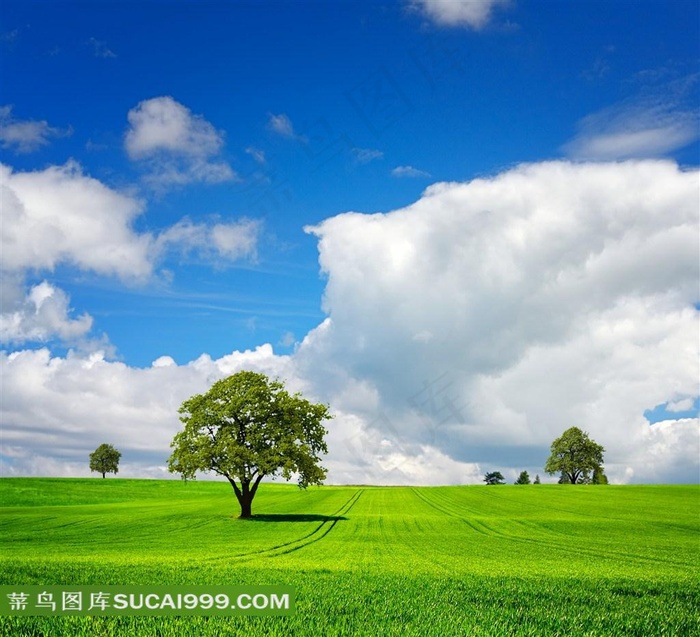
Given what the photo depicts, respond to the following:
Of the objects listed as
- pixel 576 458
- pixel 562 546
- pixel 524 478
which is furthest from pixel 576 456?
pixel 562 546

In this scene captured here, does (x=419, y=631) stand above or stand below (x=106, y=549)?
above

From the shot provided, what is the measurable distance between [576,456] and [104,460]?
11153 centimetres

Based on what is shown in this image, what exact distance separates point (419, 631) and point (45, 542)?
1488 inches

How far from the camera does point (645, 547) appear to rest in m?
40.5

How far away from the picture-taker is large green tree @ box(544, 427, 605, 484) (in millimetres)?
131625

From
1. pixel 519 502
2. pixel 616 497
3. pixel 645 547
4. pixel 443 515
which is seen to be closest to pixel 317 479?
pixel 443 515

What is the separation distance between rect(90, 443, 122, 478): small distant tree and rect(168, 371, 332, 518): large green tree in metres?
101

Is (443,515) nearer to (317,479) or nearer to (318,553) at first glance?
(317,479)

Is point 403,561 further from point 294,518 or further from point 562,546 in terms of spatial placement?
point 294,518

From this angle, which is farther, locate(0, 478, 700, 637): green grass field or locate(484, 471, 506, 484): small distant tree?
locate(484, 471, 506, 484): small distant tree

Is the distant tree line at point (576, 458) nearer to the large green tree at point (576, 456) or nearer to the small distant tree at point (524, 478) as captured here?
the large green tree at point (576, 456)

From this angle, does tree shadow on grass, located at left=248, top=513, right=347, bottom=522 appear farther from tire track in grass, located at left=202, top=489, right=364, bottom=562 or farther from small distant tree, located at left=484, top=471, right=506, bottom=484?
small distant tree, located at left=484, top=471, right=506, bottom=484

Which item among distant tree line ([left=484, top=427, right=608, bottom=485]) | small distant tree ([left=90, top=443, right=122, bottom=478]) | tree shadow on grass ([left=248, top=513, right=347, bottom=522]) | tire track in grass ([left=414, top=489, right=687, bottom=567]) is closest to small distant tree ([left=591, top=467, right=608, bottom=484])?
distant tree line ([left=484, top=427, right=608, bottom=485])

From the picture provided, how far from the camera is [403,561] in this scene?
90.7ft
